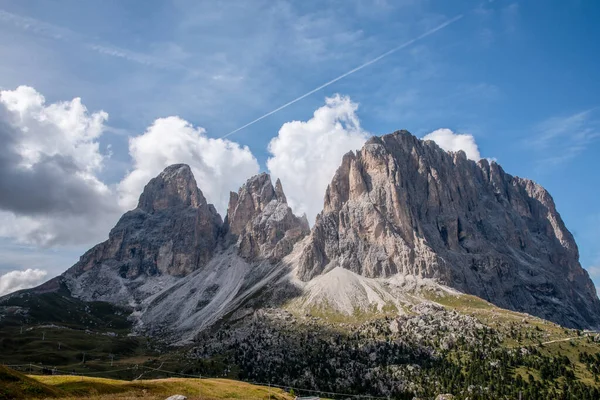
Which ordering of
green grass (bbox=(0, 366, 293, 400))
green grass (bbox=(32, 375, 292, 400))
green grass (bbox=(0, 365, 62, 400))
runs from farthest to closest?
green grass (bbox=(32, 375, 292, 400)) < green grass (bbox=(0, 366, 293, 400)) < green grass (bbox=(0, 365, 62, 400))

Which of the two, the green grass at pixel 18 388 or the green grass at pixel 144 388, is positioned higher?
the green grass at pixel 18 388

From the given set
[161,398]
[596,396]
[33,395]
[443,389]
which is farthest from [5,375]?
[596,396]

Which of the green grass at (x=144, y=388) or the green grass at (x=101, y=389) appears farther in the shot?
the green grass at (x=144, y=388)

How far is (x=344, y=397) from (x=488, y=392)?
56561 millimetres

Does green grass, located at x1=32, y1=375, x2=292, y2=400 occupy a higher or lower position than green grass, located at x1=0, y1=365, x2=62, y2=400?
lower

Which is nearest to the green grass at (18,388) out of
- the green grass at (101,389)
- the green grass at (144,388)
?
the green grass at (101,389)

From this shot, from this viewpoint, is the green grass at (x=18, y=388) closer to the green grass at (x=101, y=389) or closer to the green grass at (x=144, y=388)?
the green grass at (x=101, y=389)

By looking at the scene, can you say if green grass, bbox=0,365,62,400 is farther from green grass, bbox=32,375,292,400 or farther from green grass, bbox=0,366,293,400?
green grass, bbox=32,375,292,400

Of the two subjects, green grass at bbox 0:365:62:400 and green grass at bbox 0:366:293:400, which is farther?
green grass at bbox 0:366:293:400

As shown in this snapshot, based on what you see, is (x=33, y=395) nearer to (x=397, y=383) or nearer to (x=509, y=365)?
(x=397, y=383)

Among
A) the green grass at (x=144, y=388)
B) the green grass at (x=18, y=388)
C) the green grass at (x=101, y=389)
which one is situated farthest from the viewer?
the green grass at (x=144, y=388)

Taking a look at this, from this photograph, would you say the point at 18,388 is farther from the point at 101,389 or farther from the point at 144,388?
the point at 144,388

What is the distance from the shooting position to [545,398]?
169125mm

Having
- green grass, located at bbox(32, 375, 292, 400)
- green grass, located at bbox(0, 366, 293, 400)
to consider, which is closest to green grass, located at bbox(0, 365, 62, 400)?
green grass, located at bbox(0, 366, 293, 400)
